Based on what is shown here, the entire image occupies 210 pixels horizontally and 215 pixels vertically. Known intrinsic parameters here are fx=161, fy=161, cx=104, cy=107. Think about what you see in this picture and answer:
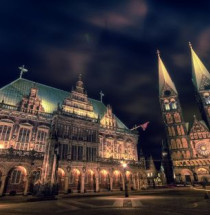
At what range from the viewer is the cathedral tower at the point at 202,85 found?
63156mm

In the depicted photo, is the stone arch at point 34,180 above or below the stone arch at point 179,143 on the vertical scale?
below

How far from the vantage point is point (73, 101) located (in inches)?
1478

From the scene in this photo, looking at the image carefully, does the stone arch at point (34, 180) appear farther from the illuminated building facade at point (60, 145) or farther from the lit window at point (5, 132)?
the lit window at point (5, 132)

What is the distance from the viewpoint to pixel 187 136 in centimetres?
5753

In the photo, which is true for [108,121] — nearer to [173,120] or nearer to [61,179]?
[61,179]

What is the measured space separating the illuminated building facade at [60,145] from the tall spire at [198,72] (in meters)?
47.8

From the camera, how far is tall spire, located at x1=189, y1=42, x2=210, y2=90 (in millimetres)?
70000

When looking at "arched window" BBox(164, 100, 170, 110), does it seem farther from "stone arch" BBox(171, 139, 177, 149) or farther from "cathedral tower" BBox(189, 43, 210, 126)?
"stone arch" BBox(171, 139, 177, 149)

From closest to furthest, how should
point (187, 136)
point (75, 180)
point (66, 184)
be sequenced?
point (66, 184)
point (75, 180)
point (187, 136)

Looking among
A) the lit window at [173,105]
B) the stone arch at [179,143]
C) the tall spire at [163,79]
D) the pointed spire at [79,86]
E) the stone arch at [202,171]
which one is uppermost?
the tall spire at [163,79]

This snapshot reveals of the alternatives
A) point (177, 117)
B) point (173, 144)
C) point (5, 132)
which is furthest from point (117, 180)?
point (177, 117)

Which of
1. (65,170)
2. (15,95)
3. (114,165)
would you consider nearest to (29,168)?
(65,170)

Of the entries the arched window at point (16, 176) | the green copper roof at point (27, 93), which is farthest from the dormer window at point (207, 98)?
the arched window at point (16, 176)

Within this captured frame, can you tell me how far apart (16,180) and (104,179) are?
1710 centimetres
